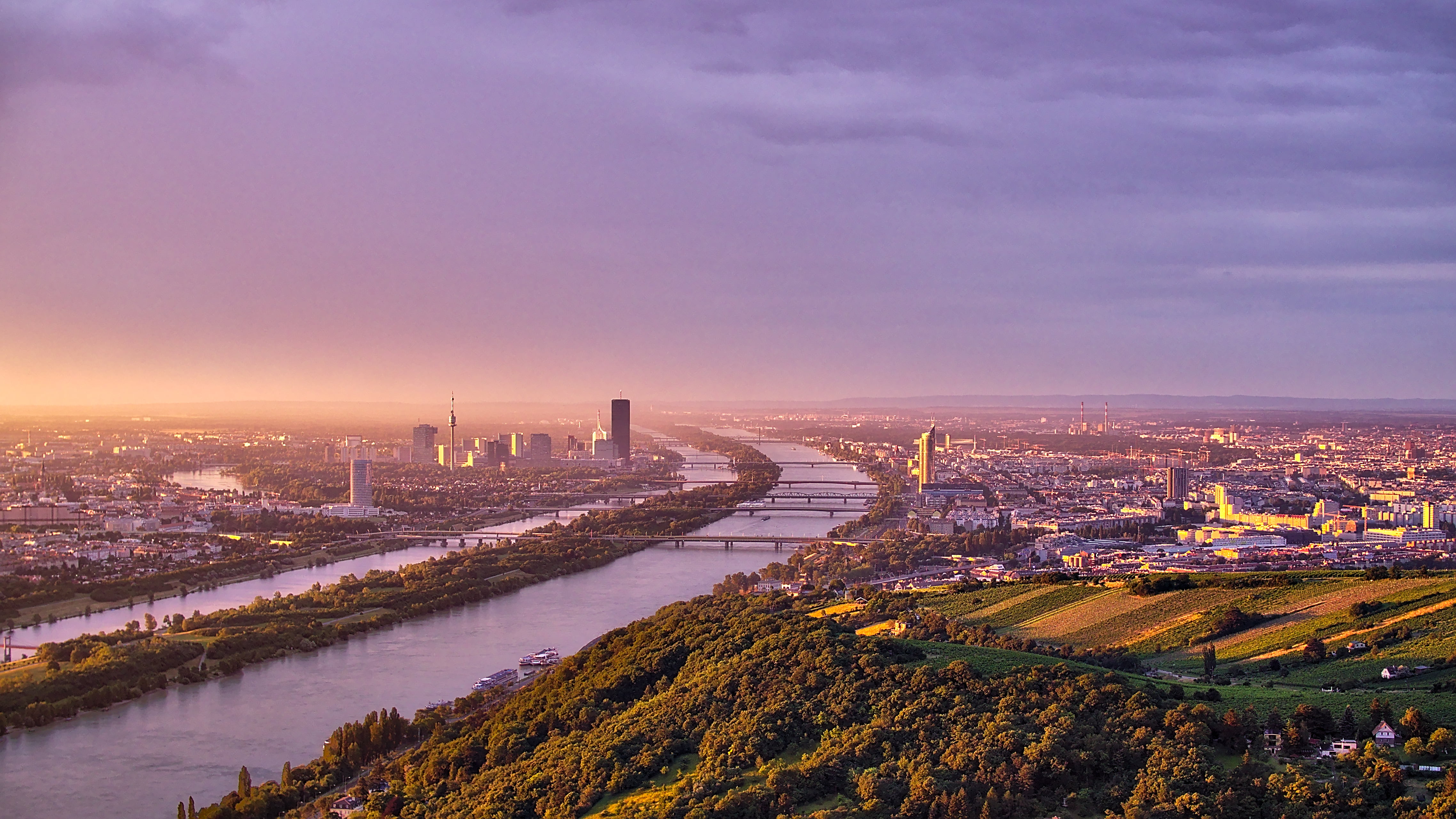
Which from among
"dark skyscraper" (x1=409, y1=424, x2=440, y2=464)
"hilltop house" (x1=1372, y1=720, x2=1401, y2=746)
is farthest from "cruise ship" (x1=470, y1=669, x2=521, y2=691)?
"dark skyscraper" (x1=409, y1=424, x2=440, y2=464)

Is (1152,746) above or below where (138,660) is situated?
above

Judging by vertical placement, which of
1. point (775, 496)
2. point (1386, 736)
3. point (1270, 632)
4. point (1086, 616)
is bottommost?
point (775, 496)

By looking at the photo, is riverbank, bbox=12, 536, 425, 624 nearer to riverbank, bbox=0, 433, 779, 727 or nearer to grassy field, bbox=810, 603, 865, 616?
riverbank, bbox=0, 433, 779, 727

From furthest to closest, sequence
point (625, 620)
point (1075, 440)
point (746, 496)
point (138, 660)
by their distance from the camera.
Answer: point (1075, 440), point (746, 496), point (625, 620), point (138, 660)

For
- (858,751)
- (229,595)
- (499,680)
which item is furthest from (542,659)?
(229,595)

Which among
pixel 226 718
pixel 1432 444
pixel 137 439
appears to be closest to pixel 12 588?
pixel 226 718

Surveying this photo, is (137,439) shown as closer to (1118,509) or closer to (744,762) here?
(1118,509)

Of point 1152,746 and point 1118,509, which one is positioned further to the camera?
point 1118,509

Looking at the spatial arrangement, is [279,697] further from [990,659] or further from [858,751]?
[858,751]
